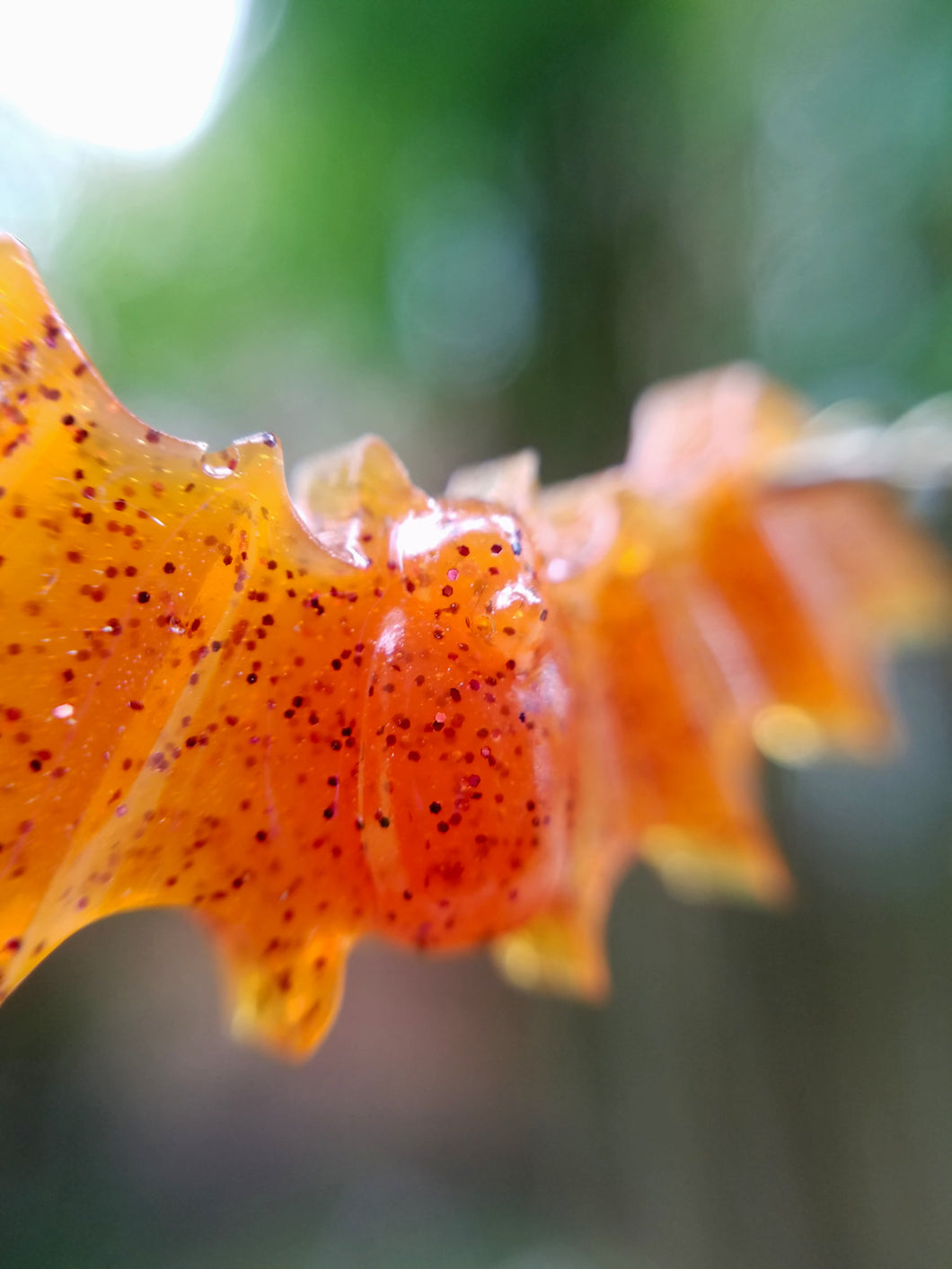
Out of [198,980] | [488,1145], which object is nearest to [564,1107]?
[488,1145]

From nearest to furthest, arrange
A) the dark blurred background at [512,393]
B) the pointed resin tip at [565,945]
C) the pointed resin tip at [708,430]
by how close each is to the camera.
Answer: the pointed resin tip at [565,945] < the pointed resin tip at [708,430] < the dark blurred background at [512,393]

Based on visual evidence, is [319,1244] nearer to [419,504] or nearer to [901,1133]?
[901,1133]

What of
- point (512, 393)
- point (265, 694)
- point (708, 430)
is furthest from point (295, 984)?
point (512, 393)

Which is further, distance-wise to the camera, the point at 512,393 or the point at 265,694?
the point at 512,393

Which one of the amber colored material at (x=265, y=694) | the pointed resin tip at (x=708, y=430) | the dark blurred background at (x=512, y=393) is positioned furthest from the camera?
the dark blurred background at (x=512, y=393)

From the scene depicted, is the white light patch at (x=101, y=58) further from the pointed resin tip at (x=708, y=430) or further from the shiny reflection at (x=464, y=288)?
the pointed resin tip at (x=708, y=430)

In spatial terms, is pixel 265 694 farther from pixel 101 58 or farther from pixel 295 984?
pixel 101 58

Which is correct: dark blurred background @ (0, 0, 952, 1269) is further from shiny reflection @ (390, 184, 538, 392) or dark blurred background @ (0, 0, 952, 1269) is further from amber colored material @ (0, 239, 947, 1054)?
amber colored material @ (0, 239, 947, 1054)

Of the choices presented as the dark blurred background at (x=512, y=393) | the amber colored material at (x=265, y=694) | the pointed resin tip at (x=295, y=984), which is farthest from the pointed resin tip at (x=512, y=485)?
the dark blurred background at (x=512, y=393)

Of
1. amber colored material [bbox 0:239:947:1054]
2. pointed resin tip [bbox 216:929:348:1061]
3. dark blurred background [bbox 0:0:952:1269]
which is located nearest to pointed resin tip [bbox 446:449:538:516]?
amber colored material [bbox 0:239:947:1054]
